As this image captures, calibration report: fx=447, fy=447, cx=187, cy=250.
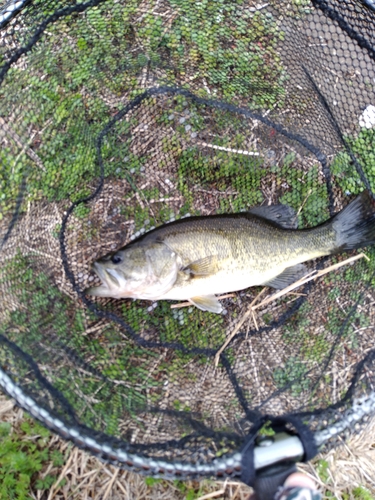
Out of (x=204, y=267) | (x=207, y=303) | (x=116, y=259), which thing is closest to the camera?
(x=116, y=259)

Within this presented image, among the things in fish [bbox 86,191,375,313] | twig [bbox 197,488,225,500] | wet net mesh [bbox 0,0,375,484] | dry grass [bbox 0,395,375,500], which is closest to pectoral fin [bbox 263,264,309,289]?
fish [bbox 86,191,375,313]

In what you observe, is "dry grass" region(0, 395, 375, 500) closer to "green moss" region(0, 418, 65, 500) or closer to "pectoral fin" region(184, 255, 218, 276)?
"green moss" region(0, 418, 65, 500)

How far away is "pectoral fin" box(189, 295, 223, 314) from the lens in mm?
3170

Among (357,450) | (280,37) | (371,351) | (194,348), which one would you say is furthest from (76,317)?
(280,37)

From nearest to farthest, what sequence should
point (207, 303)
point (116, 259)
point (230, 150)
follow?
point (116, 259), point (207, 303), point (230, 150)

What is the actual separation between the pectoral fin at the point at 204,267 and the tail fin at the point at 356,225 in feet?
3.01

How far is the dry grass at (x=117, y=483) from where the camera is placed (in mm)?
3086

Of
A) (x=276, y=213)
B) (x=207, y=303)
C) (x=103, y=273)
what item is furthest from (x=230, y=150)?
(x=103, y=273)

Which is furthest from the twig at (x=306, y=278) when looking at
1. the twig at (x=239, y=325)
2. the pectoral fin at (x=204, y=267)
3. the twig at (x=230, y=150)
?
the twig at (x=230, y=150)

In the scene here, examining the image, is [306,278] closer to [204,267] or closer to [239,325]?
[239,325]

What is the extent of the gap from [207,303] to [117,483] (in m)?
1.40

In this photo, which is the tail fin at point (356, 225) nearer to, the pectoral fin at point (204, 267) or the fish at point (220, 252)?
the fish at point (220, 252)

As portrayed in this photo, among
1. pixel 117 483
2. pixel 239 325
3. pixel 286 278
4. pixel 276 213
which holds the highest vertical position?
pixel 276 213

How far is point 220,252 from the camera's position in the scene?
10.00ft
